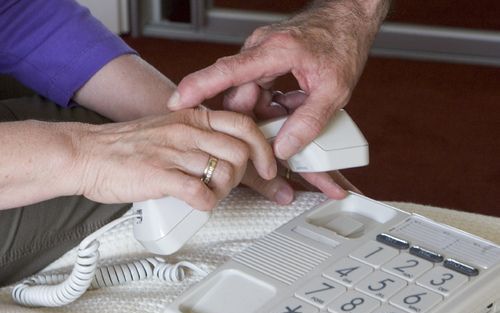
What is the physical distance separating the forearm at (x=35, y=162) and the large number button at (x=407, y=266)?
29 cm

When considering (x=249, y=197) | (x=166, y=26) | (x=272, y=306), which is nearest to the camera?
(x=272, y=306)

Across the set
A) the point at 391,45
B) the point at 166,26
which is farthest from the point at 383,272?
the point at 166,26

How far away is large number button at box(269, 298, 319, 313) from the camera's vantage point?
730 millimetres

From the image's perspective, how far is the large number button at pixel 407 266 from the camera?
0.77 metres

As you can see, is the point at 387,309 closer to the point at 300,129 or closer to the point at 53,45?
the point at 300,129

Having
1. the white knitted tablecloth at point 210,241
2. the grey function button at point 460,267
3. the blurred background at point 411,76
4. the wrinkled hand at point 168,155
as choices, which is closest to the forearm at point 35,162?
the wrinkled hand at point 168,155

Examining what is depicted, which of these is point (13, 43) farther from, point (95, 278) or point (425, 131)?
point (425, 131)

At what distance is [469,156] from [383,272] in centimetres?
173

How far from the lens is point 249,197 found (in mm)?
1024

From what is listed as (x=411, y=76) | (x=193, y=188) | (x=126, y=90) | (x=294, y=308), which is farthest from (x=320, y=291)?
(x=411, y=76)

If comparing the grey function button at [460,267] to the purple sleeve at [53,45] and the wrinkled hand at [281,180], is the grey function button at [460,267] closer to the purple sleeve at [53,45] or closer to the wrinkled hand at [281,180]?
the wrinkled hand at [281,180]

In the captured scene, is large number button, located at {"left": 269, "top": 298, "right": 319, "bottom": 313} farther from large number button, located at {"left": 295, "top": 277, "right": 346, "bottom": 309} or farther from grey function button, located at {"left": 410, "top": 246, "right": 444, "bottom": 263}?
grey function button, located at {"left": 410, "top": 246, "right": 444, "bottom": 263}

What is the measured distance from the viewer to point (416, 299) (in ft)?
2.42

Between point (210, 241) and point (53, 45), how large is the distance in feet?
1.07
